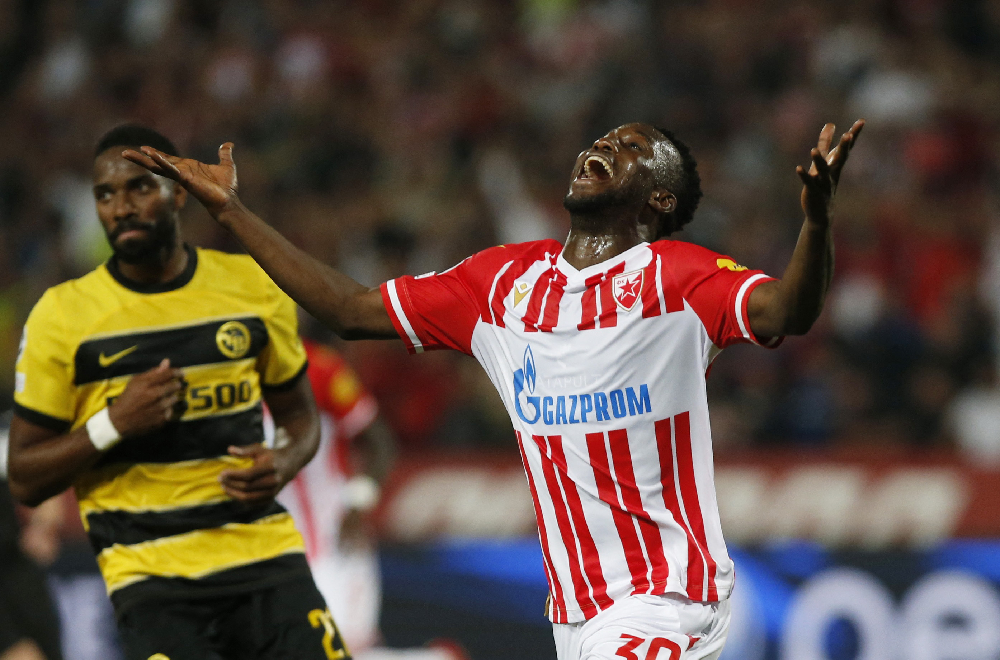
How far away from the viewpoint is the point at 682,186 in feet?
13.5

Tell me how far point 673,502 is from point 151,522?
1.84 metres

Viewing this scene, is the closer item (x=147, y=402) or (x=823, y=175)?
(x=823, y=175)

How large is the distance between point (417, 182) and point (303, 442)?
8136 millimetres

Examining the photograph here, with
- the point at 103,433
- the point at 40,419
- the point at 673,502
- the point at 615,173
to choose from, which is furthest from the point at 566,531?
the point at 40,419

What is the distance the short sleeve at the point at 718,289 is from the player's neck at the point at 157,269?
1832 millimetres

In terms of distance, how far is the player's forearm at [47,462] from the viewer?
435 centimetres

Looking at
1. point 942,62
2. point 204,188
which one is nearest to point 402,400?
point 942,62

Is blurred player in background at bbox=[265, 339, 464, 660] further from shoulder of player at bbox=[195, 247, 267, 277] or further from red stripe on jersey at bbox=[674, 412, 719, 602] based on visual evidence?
red stripe on jersey at bbox=[674, 412, 719, 602]

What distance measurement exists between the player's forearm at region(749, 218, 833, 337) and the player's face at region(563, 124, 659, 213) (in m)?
0.65

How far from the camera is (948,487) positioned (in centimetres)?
819

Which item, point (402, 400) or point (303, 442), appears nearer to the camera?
point (303, 442)

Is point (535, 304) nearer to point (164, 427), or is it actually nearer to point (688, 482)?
point (688, 482)

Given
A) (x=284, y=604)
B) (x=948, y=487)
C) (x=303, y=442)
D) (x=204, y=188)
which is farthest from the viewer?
(x=948, y=487)

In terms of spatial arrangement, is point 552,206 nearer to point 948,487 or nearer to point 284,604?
point 948,487
